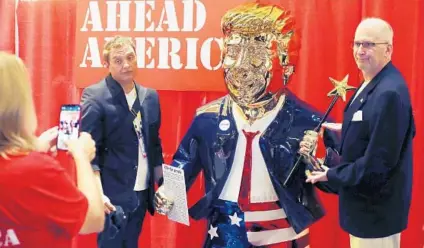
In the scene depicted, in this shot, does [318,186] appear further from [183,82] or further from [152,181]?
[183,82]

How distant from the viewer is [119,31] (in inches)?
124

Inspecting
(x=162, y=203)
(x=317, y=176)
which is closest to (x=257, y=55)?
(x=317, y=176)

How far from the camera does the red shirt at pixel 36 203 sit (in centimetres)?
129

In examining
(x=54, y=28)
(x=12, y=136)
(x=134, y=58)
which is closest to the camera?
(x=12, y=136)

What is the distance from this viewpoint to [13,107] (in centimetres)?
133

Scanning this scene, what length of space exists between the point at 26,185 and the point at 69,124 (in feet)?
3.25

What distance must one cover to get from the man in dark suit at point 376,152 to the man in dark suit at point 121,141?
2.80ft

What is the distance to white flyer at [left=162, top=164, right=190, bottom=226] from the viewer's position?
95.2 inches

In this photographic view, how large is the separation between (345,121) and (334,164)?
23 centimetres

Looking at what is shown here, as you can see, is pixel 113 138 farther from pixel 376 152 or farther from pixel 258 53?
pixel 376 152

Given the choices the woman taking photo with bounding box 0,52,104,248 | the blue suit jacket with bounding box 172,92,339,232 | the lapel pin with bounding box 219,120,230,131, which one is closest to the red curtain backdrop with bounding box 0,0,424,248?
the blue suit jacket with bounding box 172,92,339,232

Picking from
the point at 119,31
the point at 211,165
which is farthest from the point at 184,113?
the point at 211,165

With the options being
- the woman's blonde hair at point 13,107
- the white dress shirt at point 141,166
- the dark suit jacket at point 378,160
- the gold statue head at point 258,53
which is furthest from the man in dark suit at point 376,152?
the woman's blonde hair at point 13,107

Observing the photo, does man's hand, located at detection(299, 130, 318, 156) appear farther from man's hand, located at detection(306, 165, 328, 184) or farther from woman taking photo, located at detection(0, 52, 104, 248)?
woman taking photo, located at detection(0, 52, 104, 248)
